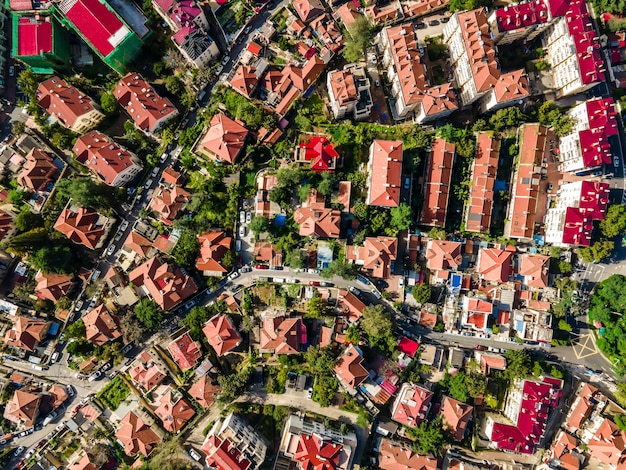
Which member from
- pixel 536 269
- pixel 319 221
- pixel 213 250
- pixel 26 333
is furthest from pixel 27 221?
pixel 536 269

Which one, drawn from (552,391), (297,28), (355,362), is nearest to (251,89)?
(297,28)

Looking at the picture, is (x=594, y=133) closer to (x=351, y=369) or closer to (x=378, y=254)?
(x=378, y=254)

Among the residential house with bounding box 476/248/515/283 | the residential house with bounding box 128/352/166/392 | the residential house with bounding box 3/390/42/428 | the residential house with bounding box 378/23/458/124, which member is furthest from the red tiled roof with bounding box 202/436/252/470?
the residential house with bounding box 378/23/458/124

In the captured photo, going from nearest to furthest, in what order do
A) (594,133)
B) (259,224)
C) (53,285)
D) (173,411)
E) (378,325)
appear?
1. (594,133)
2. (378,325)
3. (259,224)
4. (173,411)
5. (53,285)

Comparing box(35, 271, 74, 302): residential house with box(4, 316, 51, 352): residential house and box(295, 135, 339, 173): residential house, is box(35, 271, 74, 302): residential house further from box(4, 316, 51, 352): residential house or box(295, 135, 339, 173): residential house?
box(295, 135, 339, 173): residential house

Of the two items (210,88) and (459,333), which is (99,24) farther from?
(459,333)

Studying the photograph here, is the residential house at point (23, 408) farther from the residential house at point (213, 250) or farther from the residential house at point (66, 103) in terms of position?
the residential house at point (66, 103)

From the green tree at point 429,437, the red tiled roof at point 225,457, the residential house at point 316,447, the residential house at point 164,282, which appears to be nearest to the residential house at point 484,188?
the green tree at point 429,437
